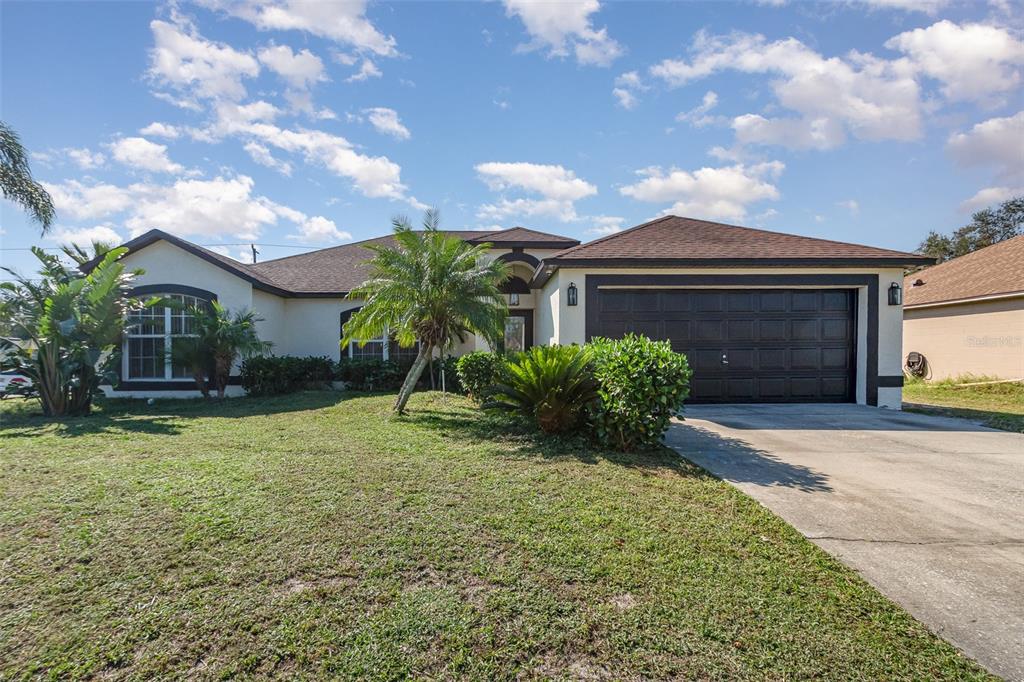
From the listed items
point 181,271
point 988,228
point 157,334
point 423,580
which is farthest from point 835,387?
point 988,228

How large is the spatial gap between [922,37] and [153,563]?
13344 mm

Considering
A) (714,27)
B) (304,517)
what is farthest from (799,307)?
(304,517)

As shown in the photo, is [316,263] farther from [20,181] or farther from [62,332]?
[62,332]

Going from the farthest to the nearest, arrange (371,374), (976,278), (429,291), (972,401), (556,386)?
(976,278) → (371,374) → (972,401) → (429,291) → (556,386)

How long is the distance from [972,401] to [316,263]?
2030 centimetres

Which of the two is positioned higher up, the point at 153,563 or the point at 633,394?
the point at 633,394

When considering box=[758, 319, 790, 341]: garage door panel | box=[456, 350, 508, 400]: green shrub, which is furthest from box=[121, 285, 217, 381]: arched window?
box=[758, 319, 790, 341]: garage door panel

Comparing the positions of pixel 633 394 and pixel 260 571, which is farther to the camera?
pixel 633 394

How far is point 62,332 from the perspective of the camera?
30.8 feet

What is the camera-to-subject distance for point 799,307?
10.5 meters

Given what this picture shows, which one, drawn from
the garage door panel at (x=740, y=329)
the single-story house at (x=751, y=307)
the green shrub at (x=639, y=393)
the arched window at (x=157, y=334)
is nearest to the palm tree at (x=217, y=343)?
the arched window at (x=157, y=334)

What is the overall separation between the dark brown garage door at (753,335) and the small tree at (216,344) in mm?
9111

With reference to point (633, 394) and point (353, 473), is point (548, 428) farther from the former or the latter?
point (353, 473)

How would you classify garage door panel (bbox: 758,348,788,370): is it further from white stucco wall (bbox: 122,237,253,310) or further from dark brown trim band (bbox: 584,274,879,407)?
white stucco wall (bbox: 122,237,253,310)
